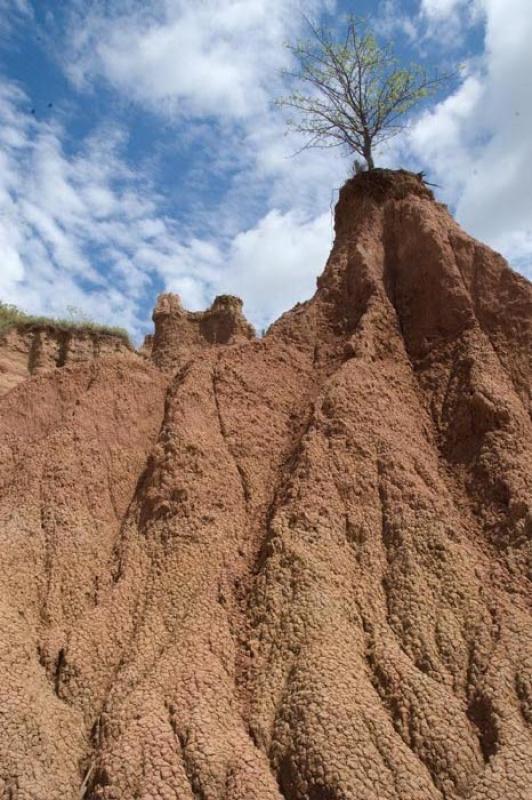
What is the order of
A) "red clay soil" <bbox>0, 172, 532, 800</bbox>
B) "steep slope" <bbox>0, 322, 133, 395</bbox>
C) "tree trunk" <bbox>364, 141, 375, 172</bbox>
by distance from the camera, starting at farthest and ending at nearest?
"steep slope" <bbox>0, 322, 133, 395</bbox> < "tree trunk" <bbox>364, 141, 375, 172</bbox> < "red clay soil" <bbox>0, 172, 532, 800</bbox>

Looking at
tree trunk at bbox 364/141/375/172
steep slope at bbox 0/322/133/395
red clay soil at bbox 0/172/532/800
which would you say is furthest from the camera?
steep slope at bbox 0/322/133/395

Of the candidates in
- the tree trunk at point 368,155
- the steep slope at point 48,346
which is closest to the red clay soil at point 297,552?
the tree trunk at point 368,155

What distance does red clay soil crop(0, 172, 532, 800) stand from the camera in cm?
636

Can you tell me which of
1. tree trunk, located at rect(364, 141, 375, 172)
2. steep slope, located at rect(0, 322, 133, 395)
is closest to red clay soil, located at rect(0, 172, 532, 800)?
tree trunk, located at rect(364, 141, 375, 172)

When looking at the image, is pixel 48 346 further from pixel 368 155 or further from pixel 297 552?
pixel 297 552

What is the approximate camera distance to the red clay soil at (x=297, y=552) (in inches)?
251

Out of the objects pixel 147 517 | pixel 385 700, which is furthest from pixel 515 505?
pixel 147 517

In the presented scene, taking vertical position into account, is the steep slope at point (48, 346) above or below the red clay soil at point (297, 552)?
above

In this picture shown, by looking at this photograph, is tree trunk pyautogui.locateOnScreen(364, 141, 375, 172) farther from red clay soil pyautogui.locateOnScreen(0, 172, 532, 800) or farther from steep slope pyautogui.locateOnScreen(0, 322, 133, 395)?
steep slope pyautogui.locateOnScreen(0, 322, 133, 395)

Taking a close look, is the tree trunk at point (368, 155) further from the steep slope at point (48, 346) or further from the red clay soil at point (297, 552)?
the steep slope at point (48, 346)

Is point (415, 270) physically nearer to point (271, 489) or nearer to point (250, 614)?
point (271, 489)

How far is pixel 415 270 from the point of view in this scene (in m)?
12.0

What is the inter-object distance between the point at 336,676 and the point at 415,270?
24.2ft

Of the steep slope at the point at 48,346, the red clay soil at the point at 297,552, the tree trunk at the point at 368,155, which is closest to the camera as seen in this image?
the red clay soil at the point at 297,552
